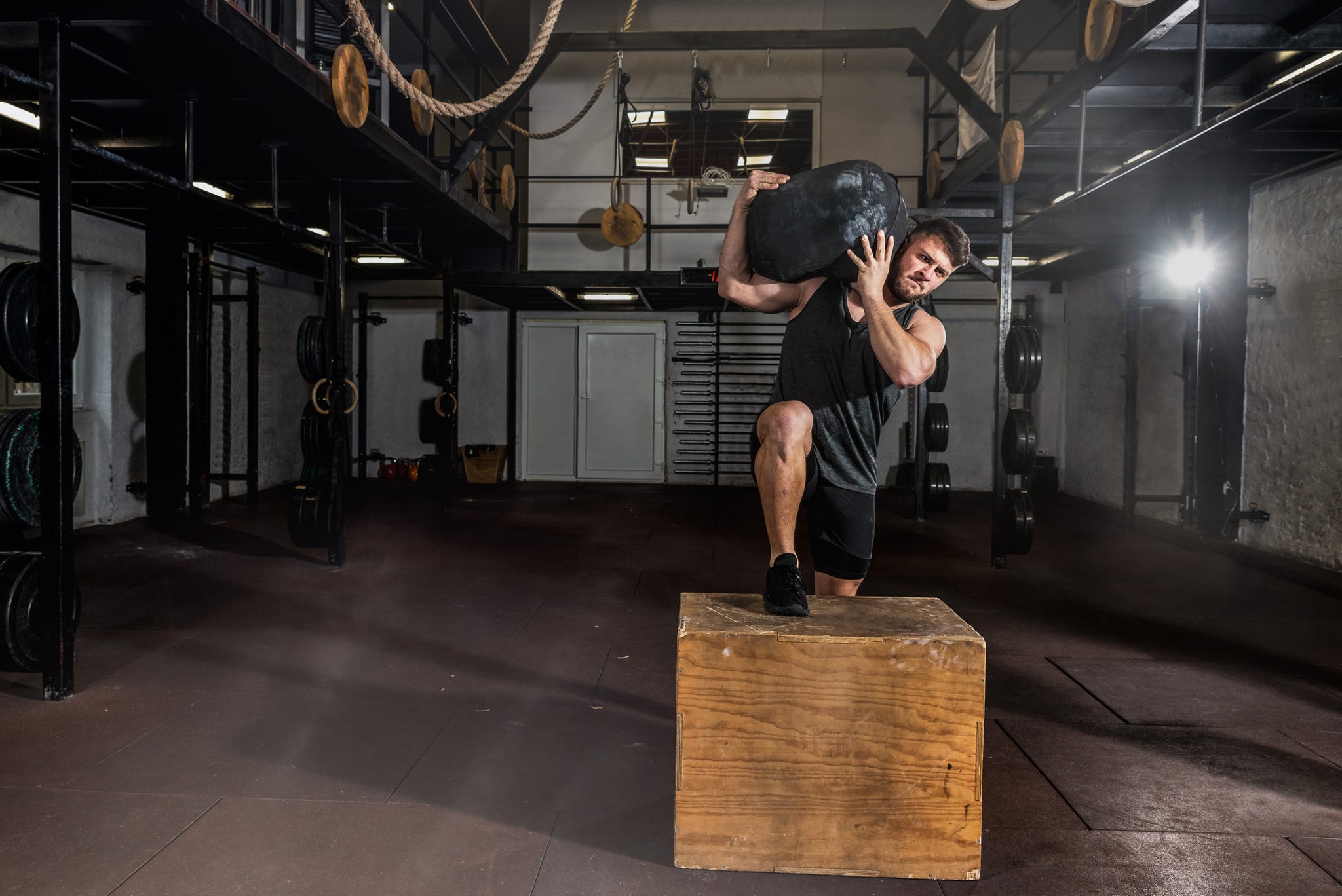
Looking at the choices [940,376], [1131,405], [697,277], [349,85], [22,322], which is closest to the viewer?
[22,322]

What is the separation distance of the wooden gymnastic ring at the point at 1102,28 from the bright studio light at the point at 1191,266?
3.01 metres

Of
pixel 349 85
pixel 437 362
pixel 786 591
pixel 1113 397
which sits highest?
pixel 349 85

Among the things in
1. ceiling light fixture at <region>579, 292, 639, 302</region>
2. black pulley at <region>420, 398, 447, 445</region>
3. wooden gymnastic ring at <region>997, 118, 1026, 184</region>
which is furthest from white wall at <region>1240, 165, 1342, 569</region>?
black pulley at <region>420, 398, 447, 445</region>

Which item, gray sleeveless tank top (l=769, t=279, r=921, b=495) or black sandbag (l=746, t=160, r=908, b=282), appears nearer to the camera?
black sandbag (l=746, t=160, r=908, b=282)

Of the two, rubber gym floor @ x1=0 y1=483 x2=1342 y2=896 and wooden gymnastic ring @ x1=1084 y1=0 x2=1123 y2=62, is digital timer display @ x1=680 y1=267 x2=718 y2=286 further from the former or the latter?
wooden gymnastic ring @ x1=1084 y1=0 x2=1123 y2=62

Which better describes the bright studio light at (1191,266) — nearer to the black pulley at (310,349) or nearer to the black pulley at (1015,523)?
the black pulley at (1015,523)

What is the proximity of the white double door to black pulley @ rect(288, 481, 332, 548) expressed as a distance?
14.4 feet

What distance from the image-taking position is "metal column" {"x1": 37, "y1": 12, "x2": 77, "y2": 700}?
8.33 ft

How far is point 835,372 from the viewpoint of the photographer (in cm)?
193

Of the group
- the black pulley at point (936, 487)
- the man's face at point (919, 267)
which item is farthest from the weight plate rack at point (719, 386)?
the man's face at point (919, 267)

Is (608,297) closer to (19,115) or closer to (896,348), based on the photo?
(19,115)

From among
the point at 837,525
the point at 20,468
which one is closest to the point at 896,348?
the point at 837,525

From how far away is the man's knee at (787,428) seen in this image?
179 cm

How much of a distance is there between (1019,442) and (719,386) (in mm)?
4530
